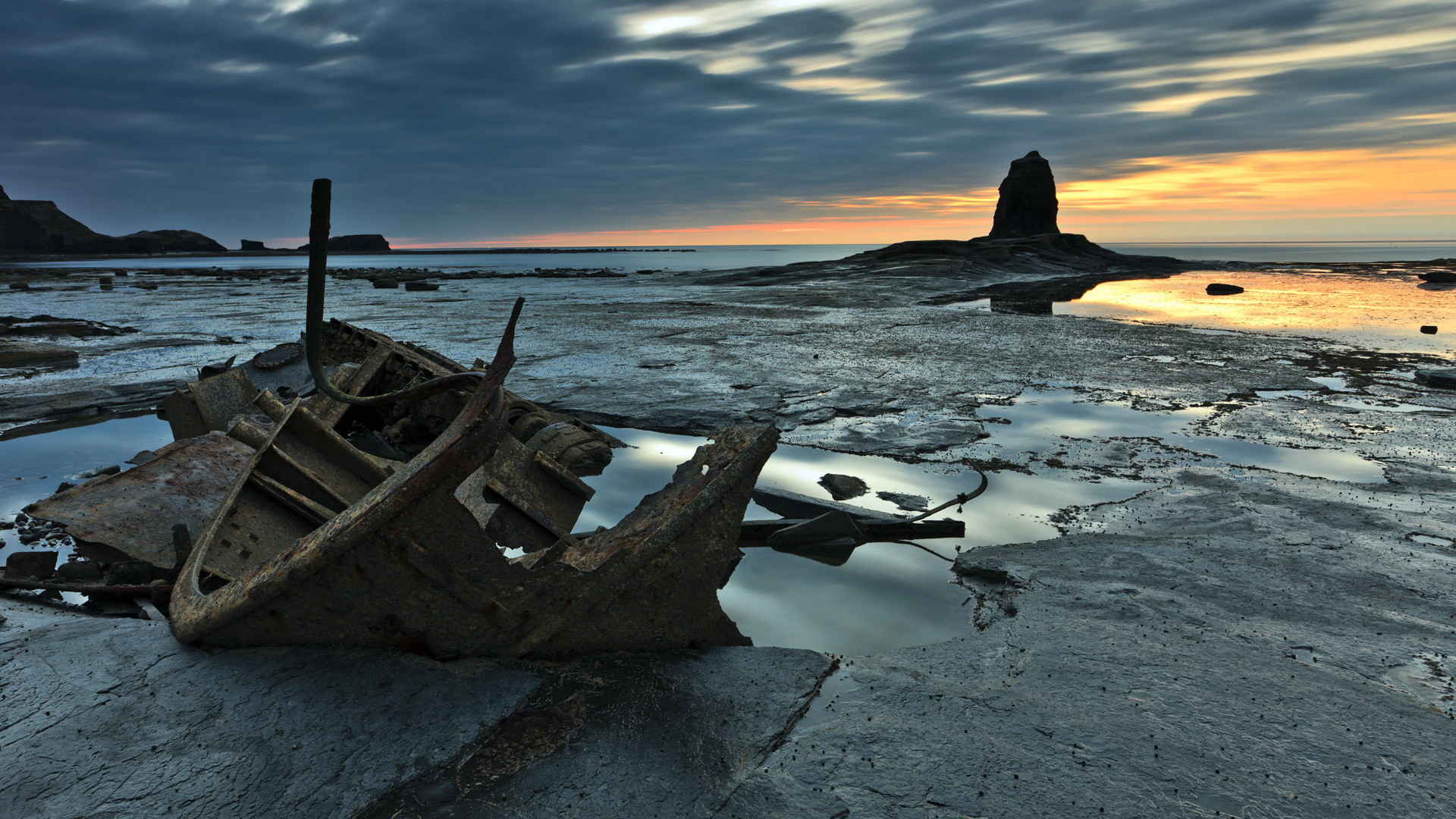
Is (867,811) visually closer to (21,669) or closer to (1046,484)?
(21,669)

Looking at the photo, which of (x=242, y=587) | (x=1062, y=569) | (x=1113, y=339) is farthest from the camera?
(x=1113, y=339)

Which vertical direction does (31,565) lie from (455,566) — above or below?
below

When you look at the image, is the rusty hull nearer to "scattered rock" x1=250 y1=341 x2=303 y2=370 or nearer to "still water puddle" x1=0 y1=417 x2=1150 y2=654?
"still water puddle" x1=0 y1=417 x2=1150 y2=654

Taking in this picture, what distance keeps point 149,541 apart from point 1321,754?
233 inches

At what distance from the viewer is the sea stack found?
7662 centimetres

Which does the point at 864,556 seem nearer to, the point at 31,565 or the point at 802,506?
the point at 802,506

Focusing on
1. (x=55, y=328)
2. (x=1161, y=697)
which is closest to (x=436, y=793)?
(x=1161, y=697)

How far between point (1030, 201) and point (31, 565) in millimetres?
82766

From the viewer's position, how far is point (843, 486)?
246 inches

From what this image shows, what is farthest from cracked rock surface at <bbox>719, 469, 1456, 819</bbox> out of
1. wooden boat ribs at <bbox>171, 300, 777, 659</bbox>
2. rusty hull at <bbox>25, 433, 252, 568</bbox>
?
rusty hull at <bbox>25, 433, 252, 568</bbox>

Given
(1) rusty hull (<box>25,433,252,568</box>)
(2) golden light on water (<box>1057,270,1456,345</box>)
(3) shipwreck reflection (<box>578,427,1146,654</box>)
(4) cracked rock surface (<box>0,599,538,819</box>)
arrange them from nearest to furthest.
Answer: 1. (4) cracked rock surface (<box>0,599,538,819</box>)
2. (3) shipwreck reflection (<box>578,427,1146,654</box>)
3. (1) rusty hull (<box>25,433,252,568</box>)
4. (2) golden light on water (<box>1057,270,1456,345</box>)

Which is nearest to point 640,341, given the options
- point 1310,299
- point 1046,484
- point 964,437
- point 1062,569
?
point 964,437

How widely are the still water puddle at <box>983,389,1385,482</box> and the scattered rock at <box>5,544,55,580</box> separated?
23.3ft

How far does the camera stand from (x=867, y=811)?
2582 mm
